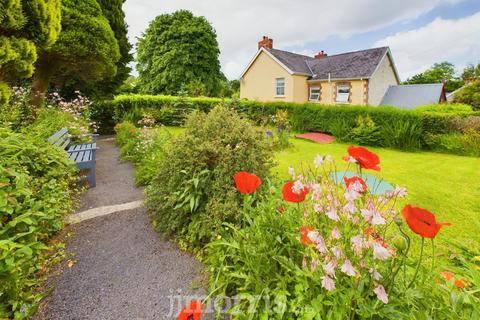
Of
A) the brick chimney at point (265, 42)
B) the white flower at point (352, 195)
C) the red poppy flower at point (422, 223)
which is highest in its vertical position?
the brick chimney at point (265, 42)

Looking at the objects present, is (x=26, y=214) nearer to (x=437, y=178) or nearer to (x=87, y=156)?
(x=87, y=156)

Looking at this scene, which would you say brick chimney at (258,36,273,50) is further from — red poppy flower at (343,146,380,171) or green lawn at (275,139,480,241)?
red poppy flower at (343,146,380,171)

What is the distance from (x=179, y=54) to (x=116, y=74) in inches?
585

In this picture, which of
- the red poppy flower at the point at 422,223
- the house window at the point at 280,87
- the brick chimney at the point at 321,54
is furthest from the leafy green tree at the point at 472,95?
the red poppy flower at the point at 422,223

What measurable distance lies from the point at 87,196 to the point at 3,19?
2954 millimetres

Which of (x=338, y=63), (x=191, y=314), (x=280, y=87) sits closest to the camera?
(x=191, y=314)

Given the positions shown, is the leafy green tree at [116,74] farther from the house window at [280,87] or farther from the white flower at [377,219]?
the white flower at [377,219]

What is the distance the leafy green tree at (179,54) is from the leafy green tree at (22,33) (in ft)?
68.9

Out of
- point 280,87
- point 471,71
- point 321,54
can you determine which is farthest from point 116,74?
point 471,71

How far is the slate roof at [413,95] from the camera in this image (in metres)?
17.9

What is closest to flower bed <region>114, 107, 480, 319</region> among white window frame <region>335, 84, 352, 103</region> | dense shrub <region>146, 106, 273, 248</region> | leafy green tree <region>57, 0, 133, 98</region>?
dense shrub <region>146, 106, 273, 248</region>

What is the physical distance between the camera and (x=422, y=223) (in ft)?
3.27

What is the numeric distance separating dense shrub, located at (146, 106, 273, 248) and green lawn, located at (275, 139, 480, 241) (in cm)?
85

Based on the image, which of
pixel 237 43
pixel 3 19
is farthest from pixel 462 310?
pixel 237 43
